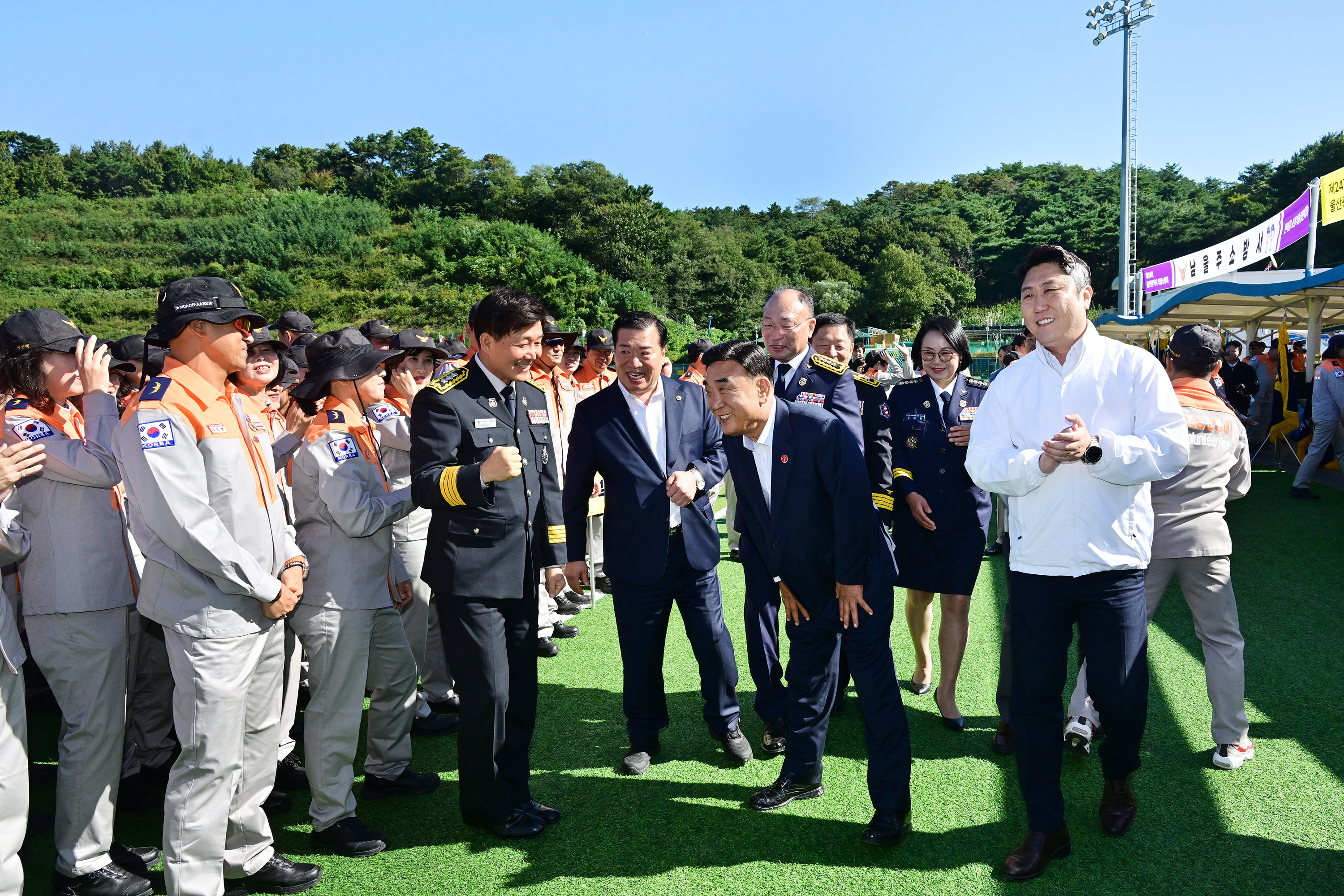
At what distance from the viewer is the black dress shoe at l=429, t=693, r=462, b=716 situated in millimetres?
4387

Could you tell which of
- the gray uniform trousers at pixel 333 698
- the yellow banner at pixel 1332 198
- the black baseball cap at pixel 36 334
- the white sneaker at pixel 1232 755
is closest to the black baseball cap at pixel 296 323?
the black baseball cap at pixel 36 334

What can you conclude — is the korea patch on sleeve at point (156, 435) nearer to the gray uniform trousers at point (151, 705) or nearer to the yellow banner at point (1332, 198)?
the gray uniform trousers at point (151, 705)

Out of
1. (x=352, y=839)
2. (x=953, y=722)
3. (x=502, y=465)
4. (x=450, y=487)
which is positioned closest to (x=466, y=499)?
(x=450, y=487)

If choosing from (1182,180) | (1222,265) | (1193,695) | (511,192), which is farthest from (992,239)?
(1193,695)

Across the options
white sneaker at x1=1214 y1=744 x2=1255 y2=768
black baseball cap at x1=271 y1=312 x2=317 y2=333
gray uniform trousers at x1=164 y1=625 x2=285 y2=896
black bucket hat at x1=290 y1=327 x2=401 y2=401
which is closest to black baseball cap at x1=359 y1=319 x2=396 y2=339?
black baseball cap at x1=271 y1=312 x2=317 y2=333

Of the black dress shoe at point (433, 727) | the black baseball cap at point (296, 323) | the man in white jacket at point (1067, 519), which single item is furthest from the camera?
the black baseball cap at point (296, 323)

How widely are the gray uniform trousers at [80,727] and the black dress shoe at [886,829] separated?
272 cm

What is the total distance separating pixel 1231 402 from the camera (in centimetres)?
1116

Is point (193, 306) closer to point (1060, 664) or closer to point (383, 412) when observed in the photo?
point (383, 412)

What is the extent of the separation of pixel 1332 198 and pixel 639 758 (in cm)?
1268

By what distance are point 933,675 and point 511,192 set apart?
167 feet

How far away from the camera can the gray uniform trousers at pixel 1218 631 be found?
3.40m

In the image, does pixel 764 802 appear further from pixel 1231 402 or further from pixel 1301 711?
pixel 1231 402

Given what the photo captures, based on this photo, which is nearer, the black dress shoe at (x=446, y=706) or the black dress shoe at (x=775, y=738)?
the black dress shoe at (x=775, y=738)
